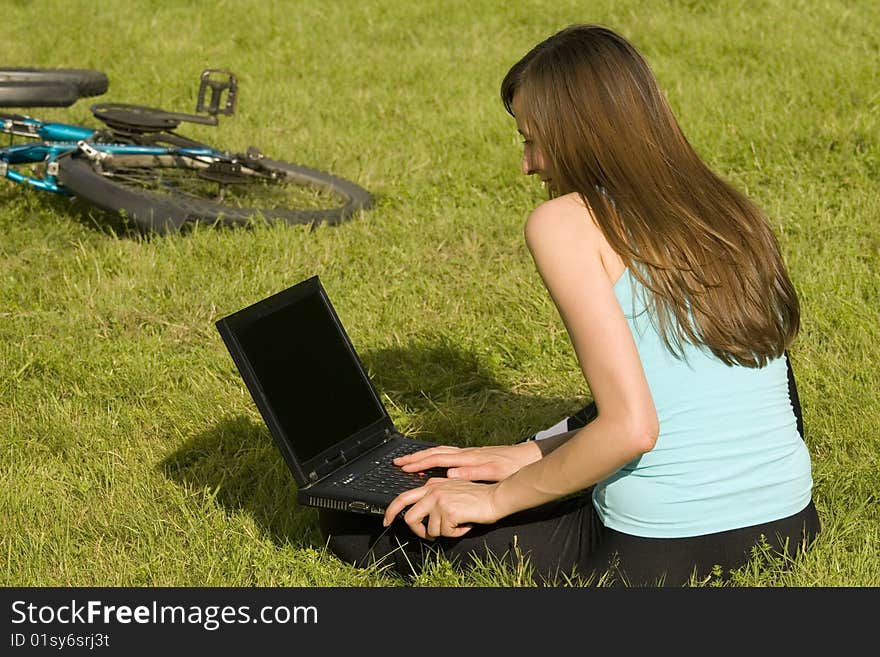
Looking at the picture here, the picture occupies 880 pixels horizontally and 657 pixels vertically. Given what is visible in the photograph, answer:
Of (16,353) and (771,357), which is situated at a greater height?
(16,353)

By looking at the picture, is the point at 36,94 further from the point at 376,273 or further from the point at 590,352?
the point at 590,352

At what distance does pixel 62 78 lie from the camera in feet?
23.1

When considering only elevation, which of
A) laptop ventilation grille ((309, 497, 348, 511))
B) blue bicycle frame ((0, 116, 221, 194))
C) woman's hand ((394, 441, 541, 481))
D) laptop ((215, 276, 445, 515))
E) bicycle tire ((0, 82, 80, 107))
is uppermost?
bicycle tire ((0, 82, 80, 107))

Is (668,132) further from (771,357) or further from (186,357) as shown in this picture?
(186,357)

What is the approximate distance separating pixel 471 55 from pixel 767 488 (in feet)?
22.7

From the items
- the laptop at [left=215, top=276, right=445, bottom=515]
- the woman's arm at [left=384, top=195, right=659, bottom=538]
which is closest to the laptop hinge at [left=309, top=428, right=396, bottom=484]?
the laptop at [left=215, top=276, right=445, bottom=515]

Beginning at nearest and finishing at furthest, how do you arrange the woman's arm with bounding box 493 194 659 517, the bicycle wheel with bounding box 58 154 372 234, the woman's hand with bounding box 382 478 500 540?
the woman's arm with bounding box 493 194 659 517, the woman's hand with bounding box 382 478 500 540, the bicycle wheel with bounding box 58 154 372 234

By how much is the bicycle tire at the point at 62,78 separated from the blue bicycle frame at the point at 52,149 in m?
0.26

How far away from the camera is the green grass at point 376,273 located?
4211 mm

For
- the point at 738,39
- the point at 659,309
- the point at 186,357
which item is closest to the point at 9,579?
the point at 186,357

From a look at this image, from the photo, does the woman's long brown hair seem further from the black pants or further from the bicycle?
the bicycle

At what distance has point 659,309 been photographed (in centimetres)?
305

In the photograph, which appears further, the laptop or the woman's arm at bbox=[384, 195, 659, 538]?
the laptop

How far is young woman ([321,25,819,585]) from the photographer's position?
3.00 meters
